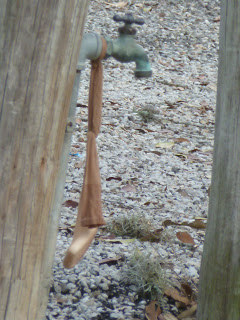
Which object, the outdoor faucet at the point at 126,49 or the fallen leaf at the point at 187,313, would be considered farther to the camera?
the fallen leaf at the point at 187,313

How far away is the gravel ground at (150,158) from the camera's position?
2887mm

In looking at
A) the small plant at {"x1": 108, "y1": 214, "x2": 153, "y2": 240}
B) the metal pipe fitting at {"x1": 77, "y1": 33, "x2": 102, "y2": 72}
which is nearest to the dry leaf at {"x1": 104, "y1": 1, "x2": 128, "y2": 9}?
the small plant at {"x1": 108, "y1": 214, "x2": 153, "y2": 240}

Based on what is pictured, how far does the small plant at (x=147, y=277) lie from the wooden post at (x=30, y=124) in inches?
48.7

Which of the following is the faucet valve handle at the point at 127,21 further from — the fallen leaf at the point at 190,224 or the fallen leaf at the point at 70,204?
the fallen leaf at the point at 70,204

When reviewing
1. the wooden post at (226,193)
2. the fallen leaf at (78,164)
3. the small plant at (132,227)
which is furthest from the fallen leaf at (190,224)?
the wooden post at (226,193)

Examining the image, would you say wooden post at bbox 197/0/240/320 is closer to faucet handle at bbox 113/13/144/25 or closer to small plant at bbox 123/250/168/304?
faucet handle at bbox 113/13/144/25

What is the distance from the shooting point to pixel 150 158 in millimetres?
5188

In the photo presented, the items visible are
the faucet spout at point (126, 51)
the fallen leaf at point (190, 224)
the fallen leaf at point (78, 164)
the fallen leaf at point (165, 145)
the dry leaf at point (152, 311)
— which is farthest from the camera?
the fallen leaf at point (165, 145)

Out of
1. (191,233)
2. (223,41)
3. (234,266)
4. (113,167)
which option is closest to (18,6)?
(223,41)

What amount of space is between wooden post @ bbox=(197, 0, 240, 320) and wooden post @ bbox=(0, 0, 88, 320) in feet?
2.59

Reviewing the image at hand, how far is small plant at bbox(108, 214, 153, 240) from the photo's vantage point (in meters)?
3.53

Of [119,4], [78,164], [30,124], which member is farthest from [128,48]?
[119,4]

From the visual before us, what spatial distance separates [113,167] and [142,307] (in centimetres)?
220

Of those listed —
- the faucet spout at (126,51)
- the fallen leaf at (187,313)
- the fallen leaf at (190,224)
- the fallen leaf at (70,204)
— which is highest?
the faucet spout at (126,51)
